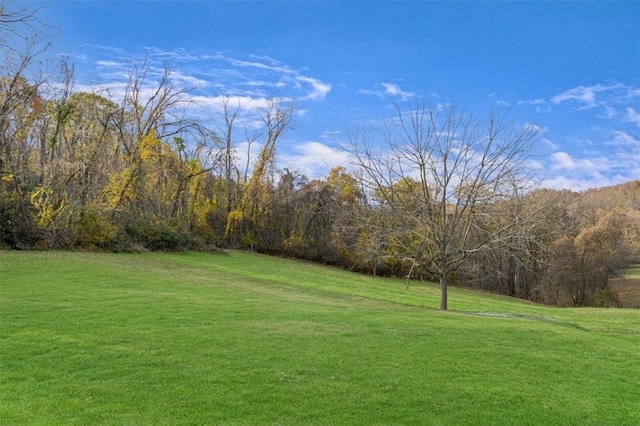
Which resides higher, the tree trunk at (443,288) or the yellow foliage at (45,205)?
the yellow foliage at (45,205)

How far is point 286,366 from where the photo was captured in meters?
6.20

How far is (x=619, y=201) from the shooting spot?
38938 mm

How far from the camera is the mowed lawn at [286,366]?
4.95 metres

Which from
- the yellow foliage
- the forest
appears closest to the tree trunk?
the forest

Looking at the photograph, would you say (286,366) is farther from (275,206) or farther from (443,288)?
(275,206)

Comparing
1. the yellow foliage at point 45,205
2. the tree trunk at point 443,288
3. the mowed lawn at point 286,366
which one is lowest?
the mowed lawn at point 286,366

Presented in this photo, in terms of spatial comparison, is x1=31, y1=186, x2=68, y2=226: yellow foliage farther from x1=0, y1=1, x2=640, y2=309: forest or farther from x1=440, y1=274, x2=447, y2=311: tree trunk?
x1=440, y1=274, x2=447, y2=311: tree trunk

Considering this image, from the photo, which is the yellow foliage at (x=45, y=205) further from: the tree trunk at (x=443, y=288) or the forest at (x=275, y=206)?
the tree trunk at (x=443, y=288)

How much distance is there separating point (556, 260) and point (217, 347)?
3064cm

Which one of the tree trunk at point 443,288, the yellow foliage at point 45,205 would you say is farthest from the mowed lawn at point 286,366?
the yellow foliage at point 45,205

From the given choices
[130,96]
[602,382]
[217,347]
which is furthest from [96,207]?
[602,382]

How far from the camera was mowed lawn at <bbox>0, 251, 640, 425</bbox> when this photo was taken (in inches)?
195

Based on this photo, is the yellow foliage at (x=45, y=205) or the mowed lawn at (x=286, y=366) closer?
the mowed lawn at (x=286, y=366)

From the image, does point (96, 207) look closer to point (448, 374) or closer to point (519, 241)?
point (519, 241)
